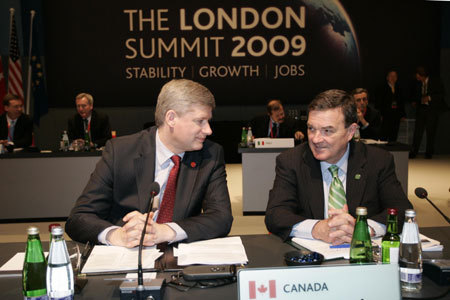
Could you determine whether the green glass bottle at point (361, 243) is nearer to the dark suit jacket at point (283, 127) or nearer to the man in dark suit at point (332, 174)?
the man in dark suit at point (332, 174)

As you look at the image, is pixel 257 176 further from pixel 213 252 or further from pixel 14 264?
pixel 14 264

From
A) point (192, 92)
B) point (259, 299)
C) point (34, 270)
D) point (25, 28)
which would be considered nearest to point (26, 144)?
point (25, 28)

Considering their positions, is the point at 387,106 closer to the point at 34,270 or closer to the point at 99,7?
the point at 99,7

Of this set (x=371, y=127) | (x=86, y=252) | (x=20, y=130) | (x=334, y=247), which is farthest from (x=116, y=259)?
(x=371, y=127)

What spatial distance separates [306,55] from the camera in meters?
8.97

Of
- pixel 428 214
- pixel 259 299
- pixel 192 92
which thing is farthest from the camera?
pixel 428 214

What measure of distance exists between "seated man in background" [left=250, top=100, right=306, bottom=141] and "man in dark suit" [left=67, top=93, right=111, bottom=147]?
1.92m

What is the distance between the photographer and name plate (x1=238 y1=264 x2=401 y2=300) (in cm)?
110

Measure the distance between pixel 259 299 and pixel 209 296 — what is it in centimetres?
28

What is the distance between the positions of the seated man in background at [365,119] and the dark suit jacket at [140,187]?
13.0 ft

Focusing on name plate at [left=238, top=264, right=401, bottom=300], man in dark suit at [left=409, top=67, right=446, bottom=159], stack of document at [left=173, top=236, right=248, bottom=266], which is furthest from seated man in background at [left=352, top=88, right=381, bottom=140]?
name plate at [left=238, top=264, right=401, bottom=300]

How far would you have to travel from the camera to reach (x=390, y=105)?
8820mm

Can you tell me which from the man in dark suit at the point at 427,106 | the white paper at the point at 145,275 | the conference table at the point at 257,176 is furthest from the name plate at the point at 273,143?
the man in dark suit at the point at 427,106

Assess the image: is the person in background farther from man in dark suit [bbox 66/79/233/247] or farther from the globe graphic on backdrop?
man in dark suit [bbox 66/79/233/247]
